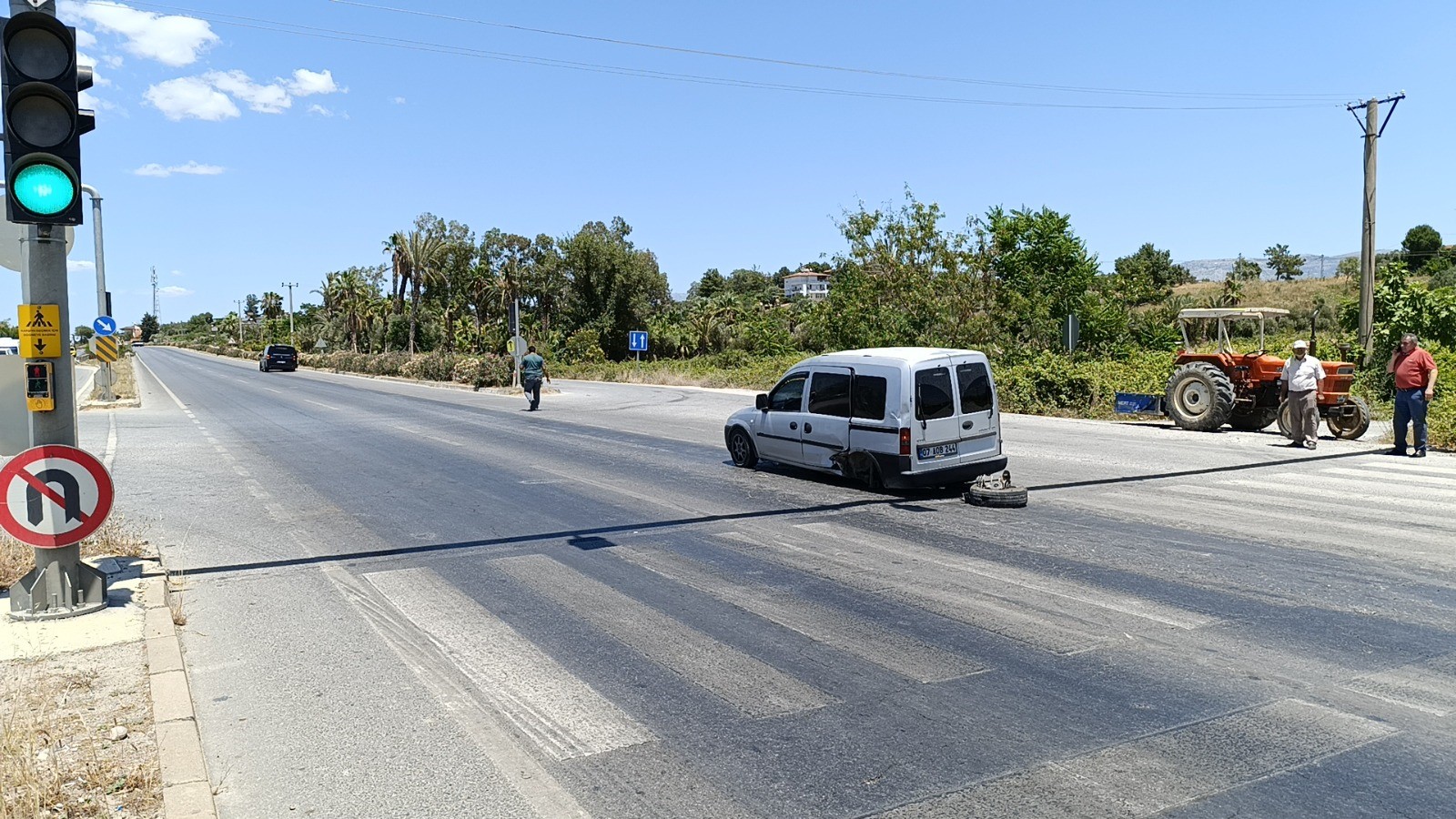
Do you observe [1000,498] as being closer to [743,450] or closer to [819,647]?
[743,450]

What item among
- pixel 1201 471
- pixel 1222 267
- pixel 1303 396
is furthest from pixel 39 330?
pixel 1222 267

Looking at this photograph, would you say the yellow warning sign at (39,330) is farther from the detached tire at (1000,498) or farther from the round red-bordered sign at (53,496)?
the detached tire at (1000,498)

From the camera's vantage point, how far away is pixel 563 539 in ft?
30.0

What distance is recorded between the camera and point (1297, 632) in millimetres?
6078

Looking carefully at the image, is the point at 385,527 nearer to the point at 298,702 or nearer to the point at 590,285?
the point at 298,702

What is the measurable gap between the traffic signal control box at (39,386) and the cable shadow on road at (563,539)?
201 cm

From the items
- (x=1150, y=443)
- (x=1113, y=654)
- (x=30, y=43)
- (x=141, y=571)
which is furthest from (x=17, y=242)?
(x=1150, y=443)

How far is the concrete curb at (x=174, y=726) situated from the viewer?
3.85 metres

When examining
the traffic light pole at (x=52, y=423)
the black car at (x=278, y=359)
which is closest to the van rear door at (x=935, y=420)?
the traffic light pole at (x=52, y=423)

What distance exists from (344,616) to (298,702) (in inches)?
64.3

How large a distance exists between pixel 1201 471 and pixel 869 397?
5.13 m

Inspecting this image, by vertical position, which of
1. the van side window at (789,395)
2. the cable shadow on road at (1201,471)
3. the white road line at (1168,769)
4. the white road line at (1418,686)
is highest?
the van side window at (789,395)

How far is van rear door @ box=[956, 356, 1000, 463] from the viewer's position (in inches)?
447

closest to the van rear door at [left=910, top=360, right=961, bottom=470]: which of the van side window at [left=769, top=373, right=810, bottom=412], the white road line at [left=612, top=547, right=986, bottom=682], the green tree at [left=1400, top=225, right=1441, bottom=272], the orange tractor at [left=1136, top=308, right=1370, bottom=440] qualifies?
the van side window at [left=769, top=373, right=810, bottom=412]
